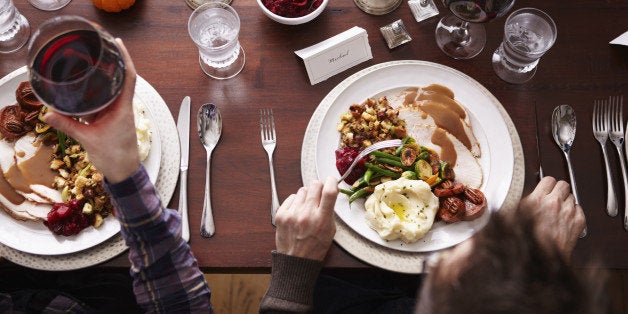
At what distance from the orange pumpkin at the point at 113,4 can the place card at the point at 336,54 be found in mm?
602

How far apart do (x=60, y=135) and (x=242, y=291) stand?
50.1 inches

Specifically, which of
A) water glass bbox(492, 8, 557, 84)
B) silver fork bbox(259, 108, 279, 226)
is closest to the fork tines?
silver fork bbox(259, 108, 279, 226)

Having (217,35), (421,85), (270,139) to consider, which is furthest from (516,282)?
(217,35)

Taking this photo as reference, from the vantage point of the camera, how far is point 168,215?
1.33 m

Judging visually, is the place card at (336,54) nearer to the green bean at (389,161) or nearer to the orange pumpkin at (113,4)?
the green bean at (389,161)

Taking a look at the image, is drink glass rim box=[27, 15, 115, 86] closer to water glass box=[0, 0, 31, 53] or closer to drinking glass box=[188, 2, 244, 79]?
drinking glass box=[188, 2, 244, 79]

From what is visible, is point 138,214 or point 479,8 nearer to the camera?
point 138,214

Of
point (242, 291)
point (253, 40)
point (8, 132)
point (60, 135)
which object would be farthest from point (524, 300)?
point (242, 291)

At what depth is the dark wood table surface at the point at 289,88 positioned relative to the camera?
1.55 m

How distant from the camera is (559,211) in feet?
4.87

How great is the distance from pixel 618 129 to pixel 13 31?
202 centimetres

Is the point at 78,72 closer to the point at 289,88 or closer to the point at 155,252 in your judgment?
the point at 155,252

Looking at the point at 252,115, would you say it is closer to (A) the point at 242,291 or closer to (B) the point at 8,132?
(B) the point at 8,132

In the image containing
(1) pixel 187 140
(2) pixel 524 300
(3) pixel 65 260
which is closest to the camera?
(2) pixel 524 300
